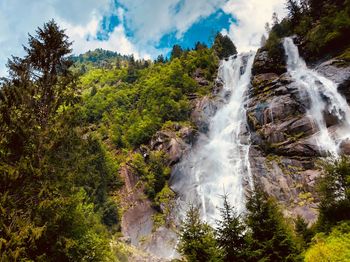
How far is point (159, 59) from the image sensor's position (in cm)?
10856

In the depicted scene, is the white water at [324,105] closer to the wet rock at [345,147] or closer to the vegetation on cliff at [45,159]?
the wet rock at [345,147]

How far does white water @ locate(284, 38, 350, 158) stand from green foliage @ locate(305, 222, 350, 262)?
1563 centimetres

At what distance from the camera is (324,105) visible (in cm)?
4109

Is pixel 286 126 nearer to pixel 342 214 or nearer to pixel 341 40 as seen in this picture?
pixel 341 40

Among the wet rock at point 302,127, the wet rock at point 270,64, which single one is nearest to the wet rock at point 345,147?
the wet rock at point 302,127

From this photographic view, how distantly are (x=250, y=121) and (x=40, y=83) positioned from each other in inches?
1381

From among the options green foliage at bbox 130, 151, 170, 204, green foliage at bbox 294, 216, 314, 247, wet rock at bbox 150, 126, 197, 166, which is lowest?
green foliage at bbox 294, 216, 314, 247

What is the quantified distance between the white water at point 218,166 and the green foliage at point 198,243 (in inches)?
705

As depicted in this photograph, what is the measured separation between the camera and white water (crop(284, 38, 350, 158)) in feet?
120

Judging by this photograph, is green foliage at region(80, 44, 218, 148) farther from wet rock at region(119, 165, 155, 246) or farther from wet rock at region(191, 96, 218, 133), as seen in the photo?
wet rock at region(119, 165, 155, 246)

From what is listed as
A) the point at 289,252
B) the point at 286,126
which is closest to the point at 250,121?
the point at 286,126

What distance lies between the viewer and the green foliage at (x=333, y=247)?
16312 mm

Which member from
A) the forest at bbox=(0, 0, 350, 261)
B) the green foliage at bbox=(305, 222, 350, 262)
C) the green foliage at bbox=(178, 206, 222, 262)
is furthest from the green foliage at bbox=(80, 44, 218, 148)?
the green foliage at bbox=(178, 206, 222, 262)

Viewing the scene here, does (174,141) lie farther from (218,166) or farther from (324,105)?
(324,105)
